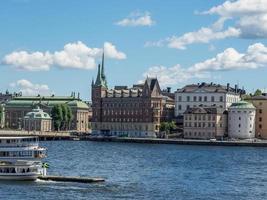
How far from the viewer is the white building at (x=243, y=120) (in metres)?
160

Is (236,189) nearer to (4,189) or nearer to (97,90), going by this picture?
(4,189)

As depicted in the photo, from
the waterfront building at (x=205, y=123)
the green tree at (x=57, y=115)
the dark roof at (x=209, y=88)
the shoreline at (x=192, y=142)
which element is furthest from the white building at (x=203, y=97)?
the green tree at (x=57, y=115)

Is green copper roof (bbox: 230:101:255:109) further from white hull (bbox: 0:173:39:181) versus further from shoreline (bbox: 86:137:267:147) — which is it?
white hull (bbox: 0:173:39:181)

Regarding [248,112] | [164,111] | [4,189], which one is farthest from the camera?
[164,111]

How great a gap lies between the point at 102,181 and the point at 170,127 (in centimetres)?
11044

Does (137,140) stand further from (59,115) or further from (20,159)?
(20,159)

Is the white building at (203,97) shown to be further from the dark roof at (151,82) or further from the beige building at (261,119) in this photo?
the beige building at (261,119)

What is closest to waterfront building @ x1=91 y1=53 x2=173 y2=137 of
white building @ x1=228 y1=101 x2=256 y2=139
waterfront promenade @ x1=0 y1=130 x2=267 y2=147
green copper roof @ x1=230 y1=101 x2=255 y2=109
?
waterfront promenade @ x1=0 y1=130 x2=267 y2=147

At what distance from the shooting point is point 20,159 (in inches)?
2598

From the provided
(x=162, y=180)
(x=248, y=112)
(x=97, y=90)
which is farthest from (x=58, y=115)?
(x=162, y=180)

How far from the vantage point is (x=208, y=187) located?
204 feet

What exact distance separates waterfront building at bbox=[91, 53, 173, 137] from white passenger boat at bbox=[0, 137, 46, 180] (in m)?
111

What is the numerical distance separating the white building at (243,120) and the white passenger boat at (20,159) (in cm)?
9649

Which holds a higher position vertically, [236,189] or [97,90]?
[97,90]
